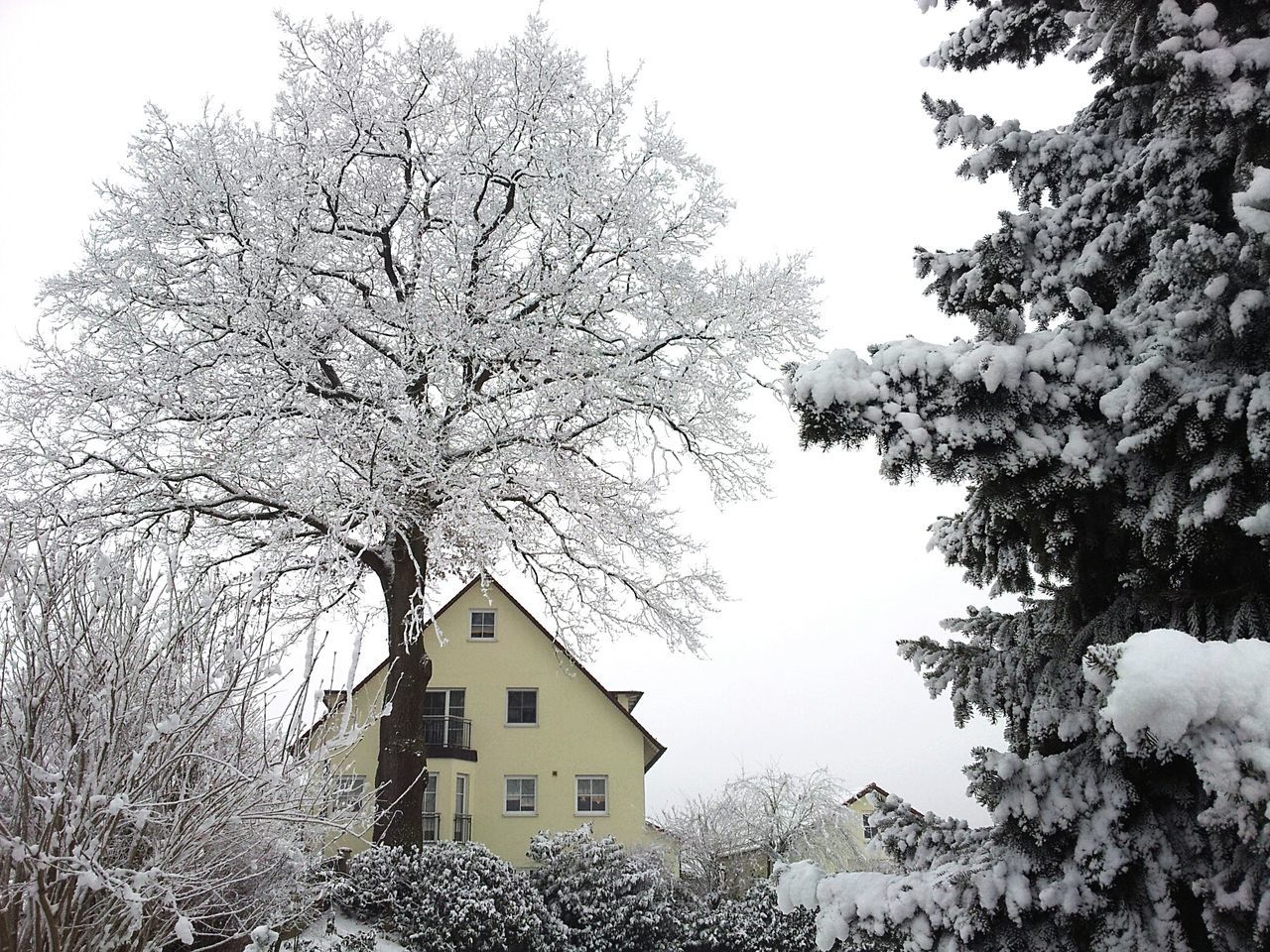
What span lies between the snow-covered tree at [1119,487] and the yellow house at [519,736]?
2185 cm

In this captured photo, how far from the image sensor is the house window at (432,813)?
23.3 metres

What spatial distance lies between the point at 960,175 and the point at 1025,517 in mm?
2052

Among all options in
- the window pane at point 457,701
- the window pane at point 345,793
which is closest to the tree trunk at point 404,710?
the window pane at point 345,793

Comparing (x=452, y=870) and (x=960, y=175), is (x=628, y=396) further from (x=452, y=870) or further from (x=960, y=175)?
(x=960, y=175)

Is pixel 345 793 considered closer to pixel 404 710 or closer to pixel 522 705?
pixel 404 710

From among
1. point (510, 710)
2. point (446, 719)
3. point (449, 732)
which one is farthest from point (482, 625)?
point (449, 732)

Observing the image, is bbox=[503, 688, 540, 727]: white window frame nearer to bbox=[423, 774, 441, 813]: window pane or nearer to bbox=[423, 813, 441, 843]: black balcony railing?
bbox=[423, 774, 441, 813]: window pane

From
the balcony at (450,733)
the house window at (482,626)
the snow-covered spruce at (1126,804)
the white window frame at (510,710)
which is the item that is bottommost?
the snow-covered spruce at (1126,804)

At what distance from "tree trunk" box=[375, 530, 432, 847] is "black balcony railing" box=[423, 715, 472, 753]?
11.3 meters

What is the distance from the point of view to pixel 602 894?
16.5 m

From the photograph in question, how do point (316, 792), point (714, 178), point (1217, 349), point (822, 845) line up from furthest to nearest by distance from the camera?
point (822, 845)
point (714, 178)
point (316, 792)
point (1217, 349)

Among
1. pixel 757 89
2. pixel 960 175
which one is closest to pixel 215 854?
pixel 960 175

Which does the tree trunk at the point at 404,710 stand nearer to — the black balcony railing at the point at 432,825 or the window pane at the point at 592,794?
the black balcony railing at the point at 432,825

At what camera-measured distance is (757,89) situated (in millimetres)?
15016
